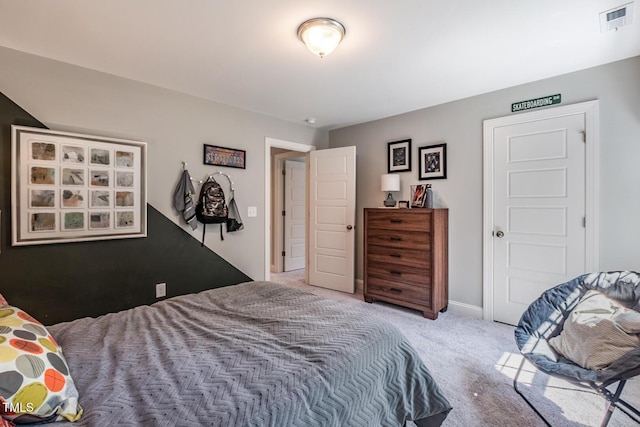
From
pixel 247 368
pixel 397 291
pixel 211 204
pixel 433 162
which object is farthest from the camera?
pixel 433 162

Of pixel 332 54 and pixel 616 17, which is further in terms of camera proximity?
pixel 332 54

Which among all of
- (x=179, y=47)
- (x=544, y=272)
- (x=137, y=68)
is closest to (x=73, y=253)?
(x=137, y=68)

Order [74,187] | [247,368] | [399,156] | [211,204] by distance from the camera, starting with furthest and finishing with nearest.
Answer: [399,156] → [211,204] → [74,187] → [247,368]

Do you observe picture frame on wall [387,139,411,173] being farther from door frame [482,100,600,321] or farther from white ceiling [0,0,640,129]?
door frame [482,100,600,321]

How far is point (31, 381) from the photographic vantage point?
824 millimetres

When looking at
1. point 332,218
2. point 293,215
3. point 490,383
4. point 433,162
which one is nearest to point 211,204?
point 332,218

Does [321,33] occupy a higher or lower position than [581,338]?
higher

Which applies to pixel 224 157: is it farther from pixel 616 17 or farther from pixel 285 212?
pixel 616 17

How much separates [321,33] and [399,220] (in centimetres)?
210

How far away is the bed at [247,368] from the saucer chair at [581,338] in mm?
726

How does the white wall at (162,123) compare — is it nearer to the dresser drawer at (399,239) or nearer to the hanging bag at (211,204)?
the hanging bag at (211,204)

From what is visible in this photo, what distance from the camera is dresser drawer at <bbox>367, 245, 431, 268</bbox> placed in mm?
3150

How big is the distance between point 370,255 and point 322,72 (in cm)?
213

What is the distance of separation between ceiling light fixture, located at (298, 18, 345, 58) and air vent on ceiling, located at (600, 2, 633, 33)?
1.64 m
